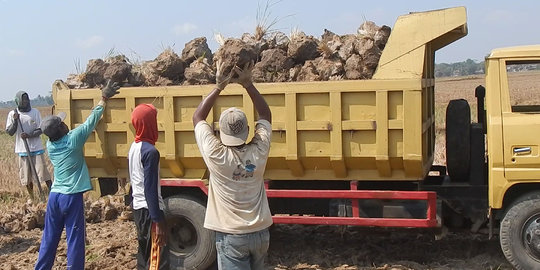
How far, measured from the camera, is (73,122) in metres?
6.69

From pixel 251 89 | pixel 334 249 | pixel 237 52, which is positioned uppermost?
pixel 237 52

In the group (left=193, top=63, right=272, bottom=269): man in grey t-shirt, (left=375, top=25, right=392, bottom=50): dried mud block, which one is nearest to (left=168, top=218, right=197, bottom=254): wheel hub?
(left=193, top=63, right=272, bottom=269): man in grey t-shirt

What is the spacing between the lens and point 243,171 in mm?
3936

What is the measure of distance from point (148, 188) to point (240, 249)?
143cm

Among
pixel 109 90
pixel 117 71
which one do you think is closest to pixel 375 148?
pixel 109 90

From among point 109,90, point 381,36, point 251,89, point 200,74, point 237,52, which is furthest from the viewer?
point 381,36

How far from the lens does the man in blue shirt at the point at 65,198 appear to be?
5.61 meters

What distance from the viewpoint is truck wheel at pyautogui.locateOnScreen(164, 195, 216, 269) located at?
635 cm

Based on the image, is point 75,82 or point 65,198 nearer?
point 65,198

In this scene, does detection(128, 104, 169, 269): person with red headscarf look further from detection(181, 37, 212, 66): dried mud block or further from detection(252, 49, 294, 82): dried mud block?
detection(181, 37, 212, 66): dried mud block

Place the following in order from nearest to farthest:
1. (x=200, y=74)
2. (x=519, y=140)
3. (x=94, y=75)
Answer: (x=519, y=140) → (x=200, y=74) → (x=94, y=75)

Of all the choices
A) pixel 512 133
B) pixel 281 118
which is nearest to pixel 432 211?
pixel 512 133

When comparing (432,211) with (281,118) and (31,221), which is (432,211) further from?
(31,221)

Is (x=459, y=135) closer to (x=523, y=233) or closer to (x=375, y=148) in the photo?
(x=375, y=148)
